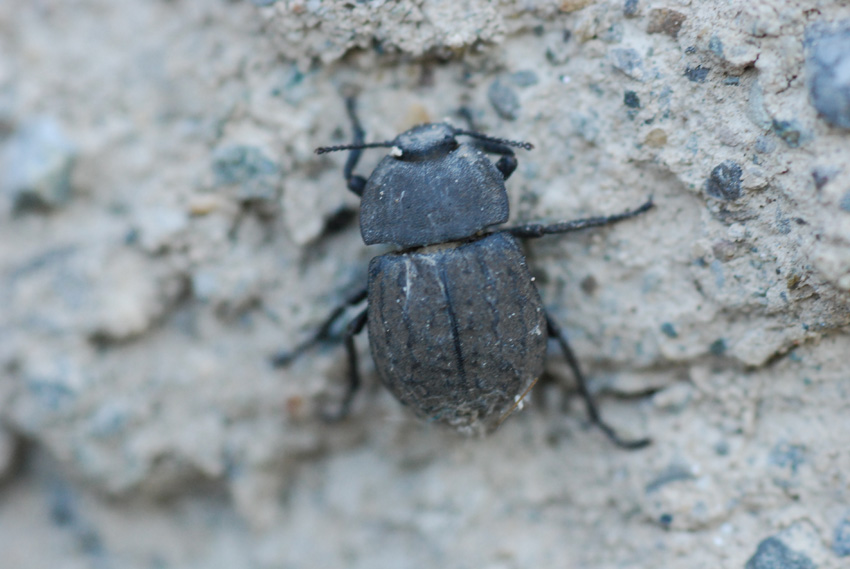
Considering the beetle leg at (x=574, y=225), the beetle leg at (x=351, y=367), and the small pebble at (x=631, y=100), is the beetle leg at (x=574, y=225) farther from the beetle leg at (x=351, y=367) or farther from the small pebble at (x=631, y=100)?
the beetle leg at (x=351, y=367)

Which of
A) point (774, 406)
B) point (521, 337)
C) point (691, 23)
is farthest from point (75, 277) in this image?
point (774, 406)

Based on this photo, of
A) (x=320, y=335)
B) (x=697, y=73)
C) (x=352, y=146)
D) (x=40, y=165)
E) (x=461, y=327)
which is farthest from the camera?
(x=40, y=165)

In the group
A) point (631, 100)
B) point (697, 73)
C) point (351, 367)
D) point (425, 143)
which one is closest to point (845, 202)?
point (697, 73)

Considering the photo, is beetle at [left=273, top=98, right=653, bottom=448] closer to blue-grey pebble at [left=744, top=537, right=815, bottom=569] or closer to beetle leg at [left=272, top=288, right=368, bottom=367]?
beetle leg at [left=272, top=288, right=368, bottom=367]

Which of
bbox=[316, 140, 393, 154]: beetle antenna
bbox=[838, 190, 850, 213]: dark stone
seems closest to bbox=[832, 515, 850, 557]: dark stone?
bbox=[838, 190, 850, 213]: dark stone

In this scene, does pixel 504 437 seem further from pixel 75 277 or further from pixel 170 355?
pixel 75 277

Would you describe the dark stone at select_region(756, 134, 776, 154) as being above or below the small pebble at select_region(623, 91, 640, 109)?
below

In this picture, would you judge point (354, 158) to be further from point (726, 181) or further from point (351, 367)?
point (726, 181)
